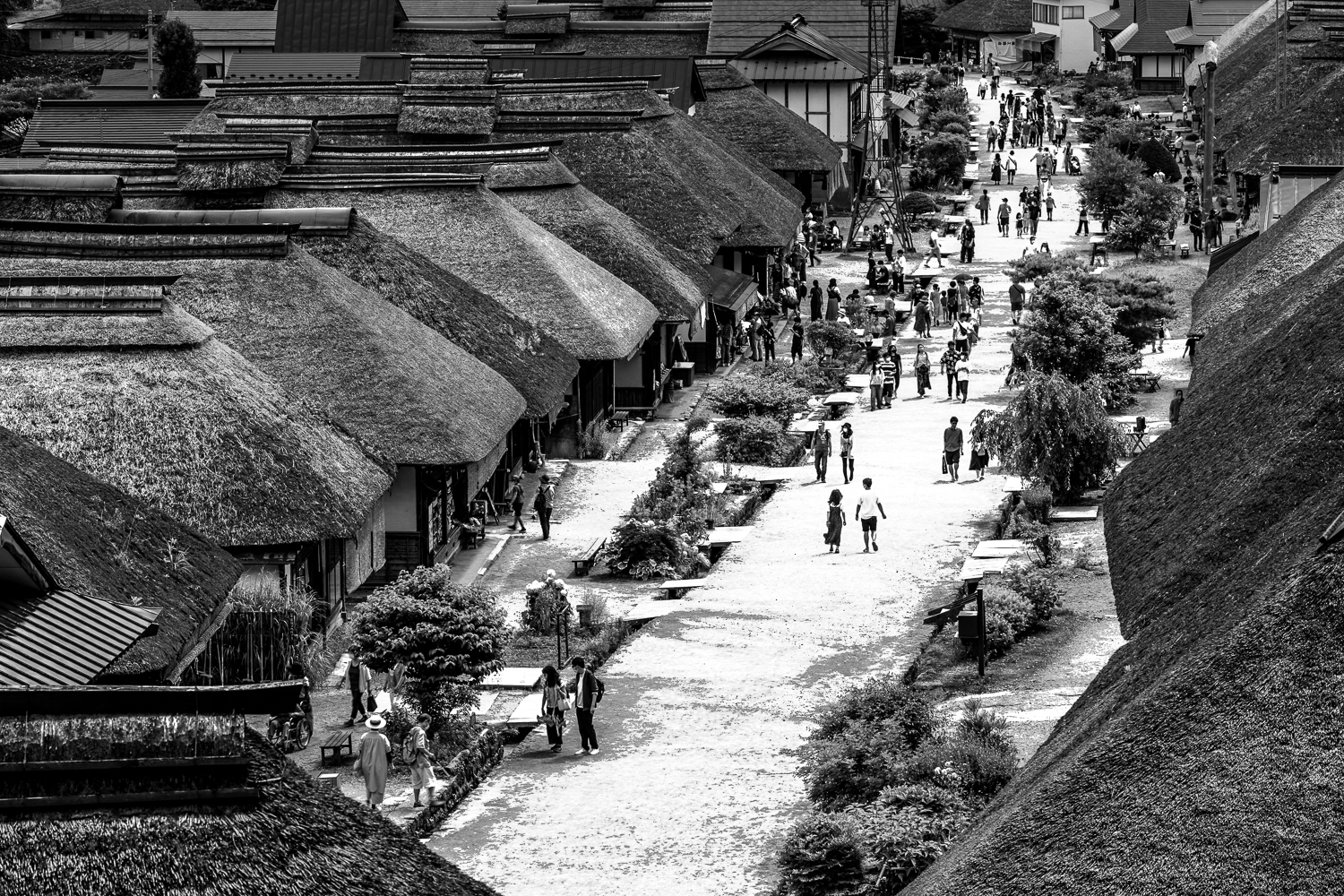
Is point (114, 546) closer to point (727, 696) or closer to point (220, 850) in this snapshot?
point (727, 696)

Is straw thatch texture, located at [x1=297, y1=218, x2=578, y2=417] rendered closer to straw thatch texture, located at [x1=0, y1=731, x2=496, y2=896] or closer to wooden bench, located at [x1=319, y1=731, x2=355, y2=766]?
wooden bench, located at [x1=319, y1=731, x2=355, y2=766]

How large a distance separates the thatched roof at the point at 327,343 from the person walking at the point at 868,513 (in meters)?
5.69

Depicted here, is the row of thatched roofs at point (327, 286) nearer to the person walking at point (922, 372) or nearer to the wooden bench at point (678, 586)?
the wooden bench at point (678, 586)

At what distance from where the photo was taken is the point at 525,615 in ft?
99.5

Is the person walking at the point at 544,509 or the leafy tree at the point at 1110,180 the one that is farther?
the leafy tree at the point at 1110,180

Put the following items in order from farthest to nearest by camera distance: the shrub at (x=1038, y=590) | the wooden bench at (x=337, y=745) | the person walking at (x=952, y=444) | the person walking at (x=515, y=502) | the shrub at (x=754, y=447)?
the shrub at (x=754, y=447) < the person walking at (x=952, y=444) < the person walking at (x=515, y=502) < the shrub at (x=1038, y=590) < the wooden bench at (x=337, y=745)

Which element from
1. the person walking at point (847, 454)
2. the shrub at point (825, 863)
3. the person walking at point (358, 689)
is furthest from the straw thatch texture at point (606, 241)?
the shrub at point (825, 863)

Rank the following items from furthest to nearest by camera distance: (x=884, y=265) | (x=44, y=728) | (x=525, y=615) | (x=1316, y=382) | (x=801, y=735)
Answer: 1. (x=884, y=265)
2. (x=525, y=615)
3. (x=801, y=735)
4. (x=1316, y=382)
5. (x=44, y=728)

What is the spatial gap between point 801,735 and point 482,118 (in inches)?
1102

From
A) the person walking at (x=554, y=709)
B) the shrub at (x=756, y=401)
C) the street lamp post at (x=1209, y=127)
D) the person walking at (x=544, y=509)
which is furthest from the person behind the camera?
the street lamp post at (x=1209, y=127)

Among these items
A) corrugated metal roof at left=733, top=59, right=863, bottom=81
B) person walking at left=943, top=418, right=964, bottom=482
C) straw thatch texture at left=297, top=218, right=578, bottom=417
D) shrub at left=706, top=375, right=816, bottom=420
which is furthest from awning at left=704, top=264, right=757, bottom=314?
corrugated metal roof at left=733, top=59, right=863, bottom=81

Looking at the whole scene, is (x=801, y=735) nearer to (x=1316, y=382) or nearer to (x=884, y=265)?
(x=1316, y=382)

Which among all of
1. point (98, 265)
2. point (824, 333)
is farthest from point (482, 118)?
point (98, 265)

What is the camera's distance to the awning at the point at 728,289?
5050 centimetres
